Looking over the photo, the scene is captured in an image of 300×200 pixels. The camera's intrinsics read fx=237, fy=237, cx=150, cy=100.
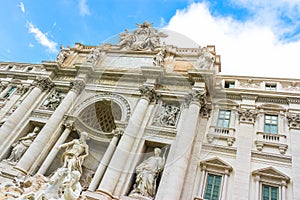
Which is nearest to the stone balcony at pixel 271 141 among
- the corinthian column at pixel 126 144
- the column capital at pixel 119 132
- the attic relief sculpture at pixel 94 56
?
the corinthian column at pixel 126 144

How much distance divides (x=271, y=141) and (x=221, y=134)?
283 cm

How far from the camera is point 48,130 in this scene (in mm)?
16188

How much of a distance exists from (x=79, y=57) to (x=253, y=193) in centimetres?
1859

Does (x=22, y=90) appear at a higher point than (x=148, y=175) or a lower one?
higher

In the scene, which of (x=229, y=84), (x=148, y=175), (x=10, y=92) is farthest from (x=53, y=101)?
(x=229, y=84)

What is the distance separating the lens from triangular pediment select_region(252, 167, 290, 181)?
12256 mm

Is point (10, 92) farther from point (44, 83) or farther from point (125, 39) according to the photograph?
point (125, 39)

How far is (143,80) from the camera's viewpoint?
18094 millimetres

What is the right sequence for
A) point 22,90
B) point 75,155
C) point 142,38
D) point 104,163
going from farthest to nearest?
point 22,90
point 142,38
point 104,163
point 75,155

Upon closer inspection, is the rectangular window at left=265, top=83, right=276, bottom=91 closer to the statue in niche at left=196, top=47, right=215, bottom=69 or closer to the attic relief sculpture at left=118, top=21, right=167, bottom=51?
the statue in niche at left=196, top=47, right=215, bottom=69

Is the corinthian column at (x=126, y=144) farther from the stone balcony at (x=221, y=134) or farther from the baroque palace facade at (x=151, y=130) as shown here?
the stone balcony at (x=221, y=134)

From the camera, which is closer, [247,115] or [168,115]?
[247,115]

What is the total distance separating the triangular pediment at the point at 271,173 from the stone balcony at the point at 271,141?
1310 millimetres

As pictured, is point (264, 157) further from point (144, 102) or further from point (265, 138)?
point (144, 102)
